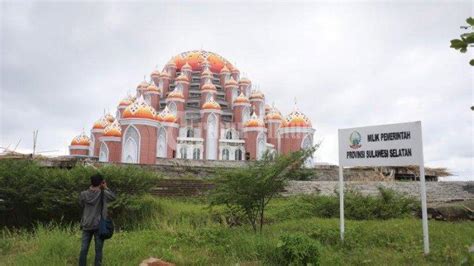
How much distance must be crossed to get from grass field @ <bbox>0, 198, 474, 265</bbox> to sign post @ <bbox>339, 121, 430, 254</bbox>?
17.8 inches

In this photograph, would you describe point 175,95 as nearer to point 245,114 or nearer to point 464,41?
point 245,114

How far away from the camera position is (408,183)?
1266 centimetres

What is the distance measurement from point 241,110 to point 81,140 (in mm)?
13379

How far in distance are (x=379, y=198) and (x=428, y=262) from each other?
187 inches

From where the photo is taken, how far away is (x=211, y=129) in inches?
1099

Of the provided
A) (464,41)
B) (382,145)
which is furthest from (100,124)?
(464,41)

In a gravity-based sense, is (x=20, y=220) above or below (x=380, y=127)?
below

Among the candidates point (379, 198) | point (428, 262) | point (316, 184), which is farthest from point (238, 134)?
point (428, 262)

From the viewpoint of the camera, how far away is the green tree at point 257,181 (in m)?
7.03

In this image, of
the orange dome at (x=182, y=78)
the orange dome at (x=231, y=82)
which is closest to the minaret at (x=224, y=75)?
the orange dome at (x=231, y=82)

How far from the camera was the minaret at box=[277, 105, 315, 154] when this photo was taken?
92.2 ft

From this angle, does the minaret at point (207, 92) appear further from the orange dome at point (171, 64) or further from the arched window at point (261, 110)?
the orange dome at point (171, 64)

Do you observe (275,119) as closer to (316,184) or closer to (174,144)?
(174,144)

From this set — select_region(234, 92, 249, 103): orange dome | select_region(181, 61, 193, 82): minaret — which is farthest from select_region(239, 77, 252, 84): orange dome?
select_region(181, 61, 193, 82): minaret
